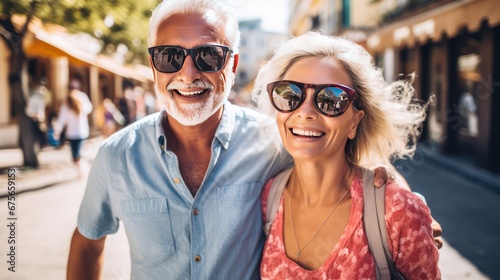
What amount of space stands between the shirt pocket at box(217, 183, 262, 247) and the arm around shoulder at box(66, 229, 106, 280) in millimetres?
658

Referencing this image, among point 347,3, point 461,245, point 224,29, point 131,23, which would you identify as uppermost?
point 347,3

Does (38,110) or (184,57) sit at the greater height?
(38,110)

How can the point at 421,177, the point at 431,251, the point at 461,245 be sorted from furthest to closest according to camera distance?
the point at 421,177
the point at 461,245
the point at 431,251

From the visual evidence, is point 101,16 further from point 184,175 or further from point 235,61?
point 184,175

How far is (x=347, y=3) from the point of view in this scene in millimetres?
23375

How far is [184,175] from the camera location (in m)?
1.98

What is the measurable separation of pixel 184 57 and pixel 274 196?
29.4 inches

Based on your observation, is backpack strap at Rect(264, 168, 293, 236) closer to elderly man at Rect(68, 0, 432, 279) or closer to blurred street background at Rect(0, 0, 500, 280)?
elderly man at Rect(68, 0, 432, 279)

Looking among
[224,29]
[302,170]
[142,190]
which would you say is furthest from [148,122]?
[302,170]

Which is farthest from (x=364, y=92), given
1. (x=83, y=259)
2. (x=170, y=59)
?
(x=83, y=259)

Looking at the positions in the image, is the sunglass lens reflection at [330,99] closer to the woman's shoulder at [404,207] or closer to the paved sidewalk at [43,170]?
the woman's shoulder at [404,207]

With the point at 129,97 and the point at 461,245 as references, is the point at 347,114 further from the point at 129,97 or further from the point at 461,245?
the point at 129,97

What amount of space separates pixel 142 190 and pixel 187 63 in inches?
23.2

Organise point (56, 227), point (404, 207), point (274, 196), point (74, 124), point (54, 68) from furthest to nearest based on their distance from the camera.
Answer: point (54, 68) → point (74, 124) → point (56, 227) → point (274, 196) → point (404, 207)
